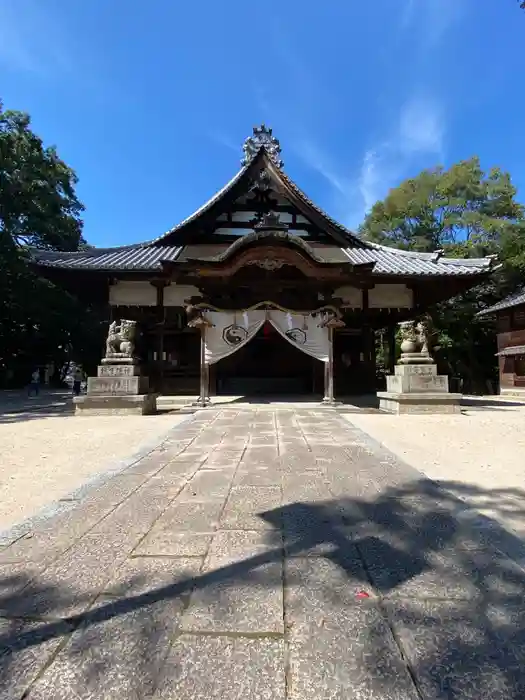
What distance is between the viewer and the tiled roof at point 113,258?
1151 centimetres

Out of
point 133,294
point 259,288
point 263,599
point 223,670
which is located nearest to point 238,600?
point 263,599

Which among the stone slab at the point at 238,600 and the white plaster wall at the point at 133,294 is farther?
the white plaster wall at the point at 133,294

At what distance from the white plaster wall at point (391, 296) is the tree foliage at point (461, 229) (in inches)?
428

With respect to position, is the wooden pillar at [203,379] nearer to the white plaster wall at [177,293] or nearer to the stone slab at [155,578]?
the white plaster wall at [177,293]

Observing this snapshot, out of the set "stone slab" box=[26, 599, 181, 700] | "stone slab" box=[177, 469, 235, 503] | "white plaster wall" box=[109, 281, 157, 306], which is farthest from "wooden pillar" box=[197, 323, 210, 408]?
"stone slab" box=[26, 599, 181, 700]

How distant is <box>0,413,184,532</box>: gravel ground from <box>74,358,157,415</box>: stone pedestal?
32 centimetres

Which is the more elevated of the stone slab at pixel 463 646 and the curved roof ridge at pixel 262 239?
the curved roof ridge at pixel 262 239

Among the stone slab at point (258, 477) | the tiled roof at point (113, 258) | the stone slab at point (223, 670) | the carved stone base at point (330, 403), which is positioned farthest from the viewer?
the tiled roof at point (113, 258)

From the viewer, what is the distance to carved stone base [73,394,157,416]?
906 centimetres

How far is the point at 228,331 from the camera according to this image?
10820 mm

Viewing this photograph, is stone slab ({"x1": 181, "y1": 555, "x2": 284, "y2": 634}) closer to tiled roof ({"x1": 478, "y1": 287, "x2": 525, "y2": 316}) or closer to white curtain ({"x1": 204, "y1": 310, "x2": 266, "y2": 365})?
white curtain ({"x1": 204, "y1": 310, "x2": 266, "y2": 365})

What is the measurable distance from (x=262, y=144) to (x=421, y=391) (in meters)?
10.6

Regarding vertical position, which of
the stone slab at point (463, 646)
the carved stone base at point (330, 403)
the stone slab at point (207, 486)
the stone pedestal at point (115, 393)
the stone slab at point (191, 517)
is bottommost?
the stone slab at point (463, 646)

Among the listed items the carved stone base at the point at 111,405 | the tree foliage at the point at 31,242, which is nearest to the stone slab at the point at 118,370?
the carved stone base at the point at 111,405
